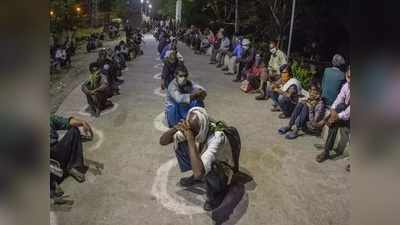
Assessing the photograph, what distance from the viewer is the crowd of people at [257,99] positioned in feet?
8.18

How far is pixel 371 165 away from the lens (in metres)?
1.12

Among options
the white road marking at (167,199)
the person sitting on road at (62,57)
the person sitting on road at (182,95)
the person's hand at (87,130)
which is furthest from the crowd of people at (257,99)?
the person sitting on road at (62,57)

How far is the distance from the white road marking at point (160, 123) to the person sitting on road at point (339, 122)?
1466 mm

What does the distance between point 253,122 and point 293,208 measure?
1734mm

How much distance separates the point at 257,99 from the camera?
15.9 ft

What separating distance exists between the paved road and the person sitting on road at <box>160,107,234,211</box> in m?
0.13

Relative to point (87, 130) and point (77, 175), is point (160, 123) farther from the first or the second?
point (77, 175)

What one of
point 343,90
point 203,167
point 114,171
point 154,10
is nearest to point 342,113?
point 343,90

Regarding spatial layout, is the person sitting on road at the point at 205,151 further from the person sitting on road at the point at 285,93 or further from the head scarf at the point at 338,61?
the person sitting on road at the point at 285,93

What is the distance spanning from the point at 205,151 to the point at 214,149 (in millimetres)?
61

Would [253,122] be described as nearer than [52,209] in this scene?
No

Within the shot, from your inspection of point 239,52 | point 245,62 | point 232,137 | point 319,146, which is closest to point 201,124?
point 232,137

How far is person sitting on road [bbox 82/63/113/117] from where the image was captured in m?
3.78

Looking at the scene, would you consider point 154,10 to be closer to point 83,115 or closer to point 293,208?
point 83,115
